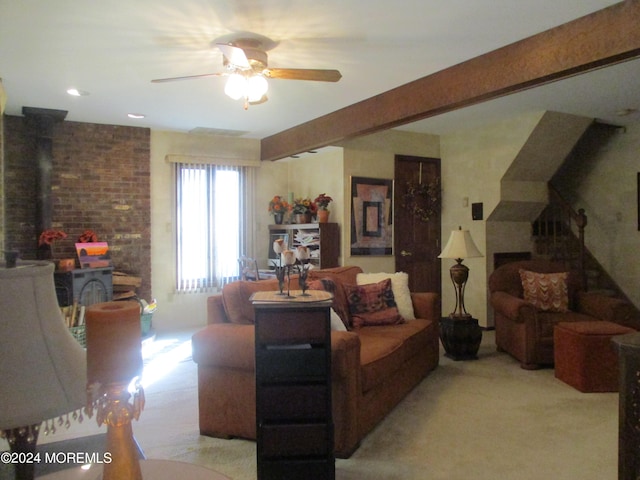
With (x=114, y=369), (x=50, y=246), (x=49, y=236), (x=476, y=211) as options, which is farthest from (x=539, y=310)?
(x=50, y=246)

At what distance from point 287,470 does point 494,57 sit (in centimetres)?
300

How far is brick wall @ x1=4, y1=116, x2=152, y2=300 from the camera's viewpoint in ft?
16.5

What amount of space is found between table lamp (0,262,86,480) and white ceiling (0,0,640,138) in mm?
2198

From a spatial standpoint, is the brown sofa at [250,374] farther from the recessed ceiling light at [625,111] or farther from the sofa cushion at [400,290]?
the recessed ceiling light at [625,111]

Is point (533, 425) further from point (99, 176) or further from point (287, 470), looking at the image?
point (99, 176)

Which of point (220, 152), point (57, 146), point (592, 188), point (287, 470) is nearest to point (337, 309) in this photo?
point (287, 470)

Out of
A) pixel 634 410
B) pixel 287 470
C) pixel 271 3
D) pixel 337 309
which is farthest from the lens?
pixel 337 309

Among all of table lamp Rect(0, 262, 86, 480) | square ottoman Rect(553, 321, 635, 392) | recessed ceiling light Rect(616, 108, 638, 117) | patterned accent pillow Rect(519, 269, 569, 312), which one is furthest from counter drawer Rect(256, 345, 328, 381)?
recessed ceiling light Rect(616, 108, 638, 117)

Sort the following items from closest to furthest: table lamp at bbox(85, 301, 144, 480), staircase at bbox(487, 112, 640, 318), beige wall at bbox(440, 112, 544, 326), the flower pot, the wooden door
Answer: table lamp at bbox(85, 301, 144, 480), the flower pot, staircase at bbox(487, 112, 640, 318), beige wall at bbox(440, 112, 544, 326), the wooden door

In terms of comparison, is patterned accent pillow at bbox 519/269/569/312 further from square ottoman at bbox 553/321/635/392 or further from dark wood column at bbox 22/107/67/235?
dark wood column at bbox 22/107/67/235

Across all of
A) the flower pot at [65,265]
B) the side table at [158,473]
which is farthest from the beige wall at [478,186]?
the side table at [158,473]

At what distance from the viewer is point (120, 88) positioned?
13.4 ft

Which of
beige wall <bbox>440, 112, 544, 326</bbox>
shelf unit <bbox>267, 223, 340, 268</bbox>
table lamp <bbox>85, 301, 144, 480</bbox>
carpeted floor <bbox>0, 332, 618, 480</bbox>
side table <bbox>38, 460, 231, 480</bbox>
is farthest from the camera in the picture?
shelf unit <bbox>267, 223, 340, 268</bbox>

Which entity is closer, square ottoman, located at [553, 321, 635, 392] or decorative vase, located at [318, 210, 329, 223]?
square ottoman, located at [553, 321, 635, 392]
